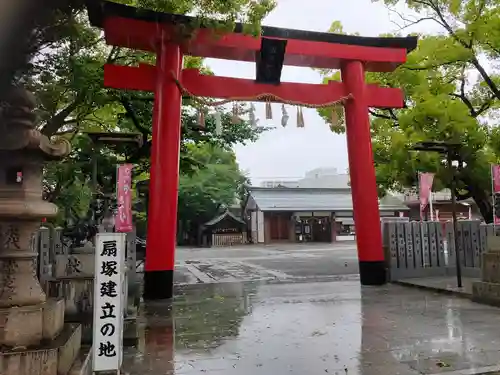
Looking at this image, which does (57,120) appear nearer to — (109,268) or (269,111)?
(269,111)

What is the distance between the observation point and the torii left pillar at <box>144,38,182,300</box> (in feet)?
30.6

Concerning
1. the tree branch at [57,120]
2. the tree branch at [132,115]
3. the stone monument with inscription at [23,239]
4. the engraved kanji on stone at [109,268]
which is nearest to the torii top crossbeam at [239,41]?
the tree branch at [57,120]

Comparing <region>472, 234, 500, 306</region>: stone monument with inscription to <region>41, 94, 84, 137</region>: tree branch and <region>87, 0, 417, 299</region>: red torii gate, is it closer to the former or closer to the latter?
<region>87, 0, 417, 299</region>: red torii gate

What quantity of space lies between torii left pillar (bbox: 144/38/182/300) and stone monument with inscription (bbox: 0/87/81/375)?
5.04 m

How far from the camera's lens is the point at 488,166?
13.0m

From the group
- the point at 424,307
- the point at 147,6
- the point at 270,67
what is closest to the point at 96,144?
the point at 147,6

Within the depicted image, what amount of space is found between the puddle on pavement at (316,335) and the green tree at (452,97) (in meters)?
5.30

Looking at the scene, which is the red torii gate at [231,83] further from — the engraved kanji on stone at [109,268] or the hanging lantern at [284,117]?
the engraved kanji on stone at [109,268]

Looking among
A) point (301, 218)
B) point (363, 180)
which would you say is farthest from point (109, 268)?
point (301, 218)

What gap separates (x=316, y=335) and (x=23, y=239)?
4.14m

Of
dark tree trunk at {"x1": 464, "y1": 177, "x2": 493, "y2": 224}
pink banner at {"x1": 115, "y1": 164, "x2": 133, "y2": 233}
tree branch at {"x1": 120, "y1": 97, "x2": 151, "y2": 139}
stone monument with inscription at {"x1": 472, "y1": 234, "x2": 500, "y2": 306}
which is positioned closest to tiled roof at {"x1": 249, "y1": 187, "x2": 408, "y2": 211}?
dark tree trunk at {"x1": 464, "y1": 177, "x2": 493, "y2": 224}

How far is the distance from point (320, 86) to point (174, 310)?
6.69 m

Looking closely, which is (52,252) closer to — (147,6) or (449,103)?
(147,6)

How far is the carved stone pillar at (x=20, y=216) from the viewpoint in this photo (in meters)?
3.88
